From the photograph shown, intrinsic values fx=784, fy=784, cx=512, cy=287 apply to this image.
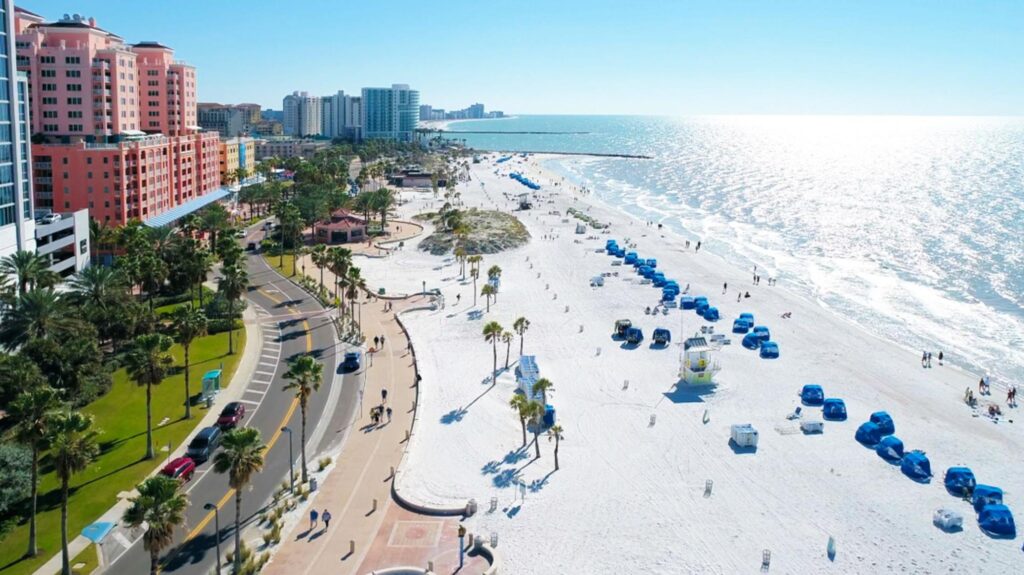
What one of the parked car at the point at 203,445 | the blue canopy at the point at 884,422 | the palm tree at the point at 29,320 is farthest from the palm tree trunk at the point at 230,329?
the blue canopy at the point at 884,422

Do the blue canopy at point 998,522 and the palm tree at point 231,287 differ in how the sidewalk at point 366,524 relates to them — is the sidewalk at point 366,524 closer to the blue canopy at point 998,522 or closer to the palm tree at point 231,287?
the palm tree at point 231,287

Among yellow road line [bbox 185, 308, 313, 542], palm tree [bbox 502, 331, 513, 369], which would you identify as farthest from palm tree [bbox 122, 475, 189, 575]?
palm tree [bbox 502, 331, 513, 369]

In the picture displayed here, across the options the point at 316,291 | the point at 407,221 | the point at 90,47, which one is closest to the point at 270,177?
the point at 407,221

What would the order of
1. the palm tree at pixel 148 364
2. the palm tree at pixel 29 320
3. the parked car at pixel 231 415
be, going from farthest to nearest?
the palm tree at pixel 29 320 < the parked car at pixel 231 415 < the palm tree at pixel 148 364

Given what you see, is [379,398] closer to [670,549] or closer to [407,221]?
[670,549]

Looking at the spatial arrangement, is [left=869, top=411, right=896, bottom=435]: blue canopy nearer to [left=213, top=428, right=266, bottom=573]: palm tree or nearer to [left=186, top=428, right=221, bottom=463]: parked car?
[left=213, top=428, right=266, bottom=573]: palm tree

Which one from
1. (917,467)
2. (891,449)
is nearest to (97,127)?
(891,449)
